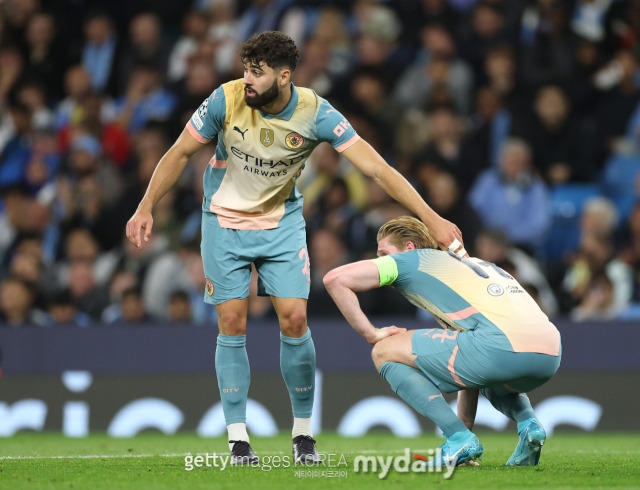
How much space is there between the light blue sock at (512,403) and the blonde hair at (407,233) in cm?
86

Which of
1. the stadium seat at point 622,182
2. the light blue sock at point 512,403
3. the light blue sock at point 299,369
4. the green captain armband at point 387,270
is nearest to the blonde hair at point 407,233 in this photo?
the green captain armband at point 387,270

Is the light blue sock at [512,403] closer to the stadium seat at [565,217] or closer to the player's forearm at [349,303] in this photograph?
the player's forearm at [349,303]

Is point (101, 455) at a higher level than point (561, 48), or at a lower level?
lower

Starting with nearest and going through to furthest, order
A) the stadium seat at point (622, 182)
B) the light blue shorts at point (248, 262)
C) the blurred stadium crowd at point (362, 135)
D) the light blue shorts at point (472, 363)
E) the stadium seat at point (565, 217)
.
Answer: the light blue shorts at point (472, 363), the light blue shorts at point (248, 262), the blurred stadium crowd at point (362, 135), the stadium seat at point (565, 217), the stadium seat at point (622, 182)

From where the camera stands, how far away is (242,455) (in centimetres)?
538

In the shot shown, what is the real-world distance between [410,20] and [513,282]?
7.29 metres

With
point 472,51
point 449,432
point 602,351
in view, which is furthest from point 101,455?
point 472,51

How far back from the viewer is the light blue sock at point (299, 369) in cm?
554

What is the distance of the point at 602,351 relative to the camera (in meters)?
8.56

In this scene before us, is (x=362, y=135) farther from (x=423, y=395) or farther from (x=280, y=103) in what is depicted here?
(x=423, y=395)

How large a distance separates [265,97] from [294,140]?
0.30 meters

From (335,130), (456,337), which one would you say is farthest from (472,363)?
(335,130)

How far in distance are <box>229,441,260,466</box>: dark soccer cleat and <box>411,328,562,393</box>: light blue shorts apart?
1.07 metres

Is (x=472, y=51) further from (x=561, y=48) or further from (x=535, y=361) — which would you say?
(x=535, y=361)
